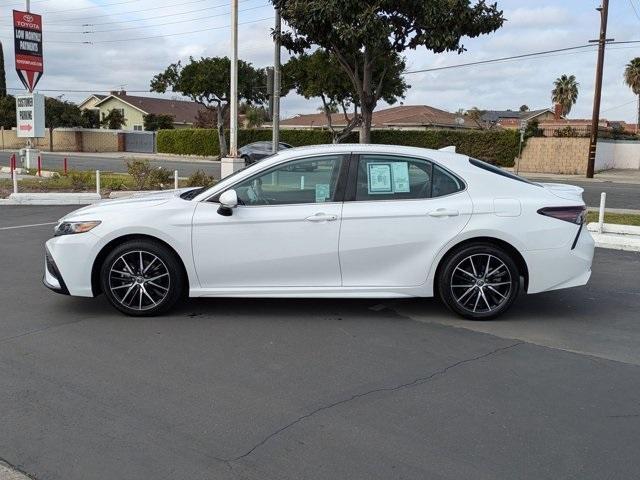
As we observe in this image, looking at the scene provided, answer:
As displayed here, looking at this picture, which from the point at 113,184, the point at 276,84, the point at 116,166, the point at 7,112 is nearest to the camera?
the point at 276,84

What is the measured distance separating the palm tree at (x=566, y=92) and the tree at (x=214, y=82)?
3950 cm

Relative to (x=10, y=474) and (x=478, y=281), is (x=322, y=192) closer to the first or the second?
(x=478, y=281)

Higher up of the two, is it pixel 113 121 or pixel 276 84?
pixel 113 121

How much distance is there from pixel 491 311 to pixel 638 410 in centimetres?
190

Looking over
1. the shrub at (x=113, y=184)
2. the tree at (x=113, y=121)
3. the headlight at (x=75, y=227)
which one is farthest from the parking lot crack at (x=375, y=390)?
the tree at (x=113, y=121)

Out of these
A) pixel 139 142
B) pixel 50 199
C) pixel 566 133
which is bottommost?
pixel 50 199

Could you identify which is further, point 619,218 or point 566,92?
point 566,92

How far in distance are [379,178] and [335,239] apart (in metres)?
0.72

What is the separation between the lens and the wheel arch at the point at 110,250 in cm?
578

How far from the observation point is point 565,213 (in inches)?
230

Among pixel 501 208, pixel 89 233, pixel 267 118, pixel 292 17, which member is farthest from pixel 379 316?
pixel 267 118

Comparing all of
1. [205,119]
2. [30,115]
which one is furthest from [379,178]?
[205,119]

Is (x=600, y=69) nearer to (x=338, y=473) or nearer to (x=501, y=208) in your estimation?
(x=501, y=208)

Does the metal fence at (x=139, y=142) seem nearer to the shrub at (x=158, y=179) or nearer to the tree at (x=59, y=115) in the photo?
the tree at (x=59, y=115)
